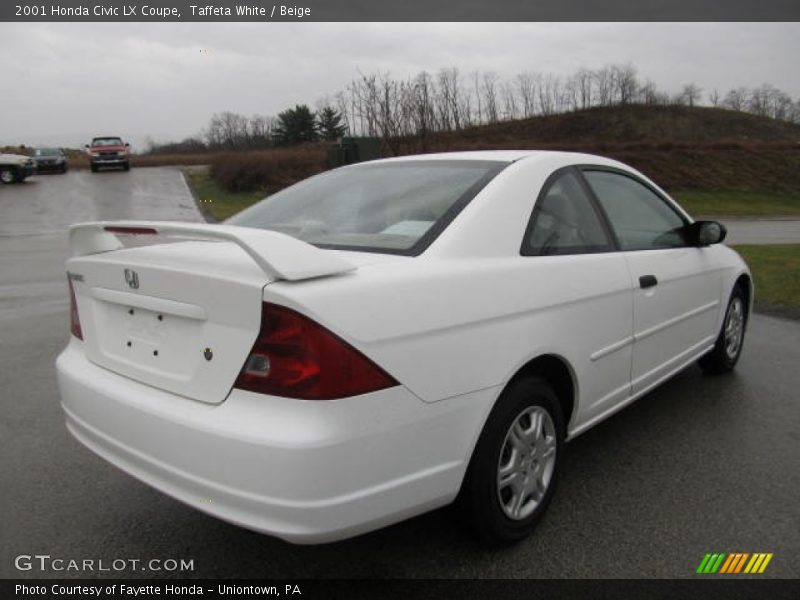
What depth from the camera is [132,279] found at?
231 centimetres

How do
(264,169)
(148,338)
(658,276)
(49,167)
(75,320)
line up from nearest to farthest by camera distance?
(148,338), (75,320), (658,276), (264,169), (49,167)

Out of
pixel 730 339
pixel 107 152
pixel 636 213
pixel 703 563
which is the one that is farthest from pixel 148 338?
pixel 107 152

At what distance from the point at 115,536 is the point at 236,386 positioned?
1.21m

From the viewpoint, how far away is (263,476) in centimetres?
185

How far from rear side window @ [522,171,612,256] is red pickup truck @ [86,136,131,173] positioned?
38038mm

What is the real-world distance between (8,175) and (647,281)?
34139 millimetres

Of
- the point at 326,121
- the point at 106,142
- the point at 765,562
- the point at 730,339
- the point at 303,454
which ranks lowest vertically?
the point at 765,562

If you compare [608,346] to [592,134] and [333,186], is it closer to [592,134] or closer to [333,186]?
[333,186]

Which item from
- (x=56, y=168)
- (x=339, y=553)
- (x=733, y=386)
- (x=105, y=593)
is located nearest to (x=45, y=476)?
(x=105, y=593)

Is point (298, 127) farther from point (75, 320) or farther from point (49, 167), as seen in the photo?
point (75, 320)

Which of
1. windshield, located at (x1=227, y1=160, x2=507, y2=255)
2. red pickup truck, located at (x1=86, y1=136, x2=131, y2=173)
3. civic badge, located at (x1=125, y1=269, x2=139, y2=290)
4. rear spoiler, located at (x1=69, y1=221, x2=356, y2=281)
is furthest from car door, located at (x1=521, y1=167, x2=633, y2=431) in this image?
red pickup truck, located at (x1=86, y1=136, x2=131, y2=173)

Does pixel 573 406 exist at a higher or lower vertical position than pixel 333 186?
lower

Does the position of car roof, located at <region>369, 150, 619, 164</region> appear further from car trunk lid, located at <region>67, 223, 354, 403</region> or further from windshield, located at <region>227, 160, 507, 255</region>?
car trunk lid, located at <region>67, 223, 354, 403</region>

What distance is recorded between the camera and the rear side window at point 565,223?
2.73 meters
